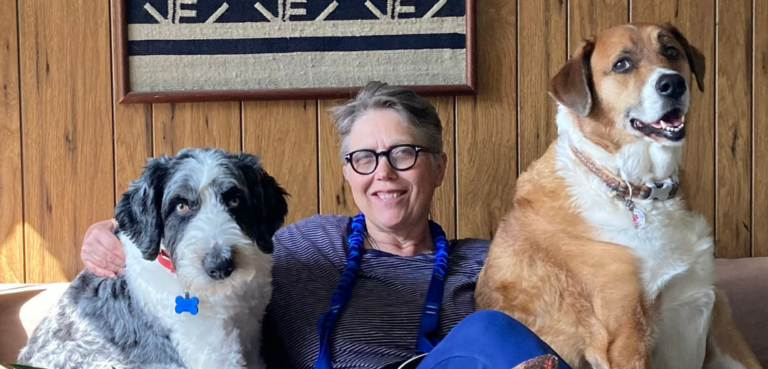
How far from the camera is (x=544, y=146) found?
7.97ft

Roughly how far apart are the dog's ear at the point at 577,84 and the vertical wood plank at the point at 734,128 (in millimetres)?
1098

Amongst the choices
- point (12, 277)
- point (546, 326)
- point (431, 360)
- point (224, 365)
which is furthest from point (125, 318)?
point (12, 277)

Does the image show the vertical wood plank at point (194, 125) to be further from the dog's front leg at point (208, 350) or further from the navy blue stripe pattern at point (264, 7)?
the dog's front leg at point (208, 350)

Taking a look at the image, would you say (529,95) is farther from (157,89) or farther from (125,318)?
(125,318)

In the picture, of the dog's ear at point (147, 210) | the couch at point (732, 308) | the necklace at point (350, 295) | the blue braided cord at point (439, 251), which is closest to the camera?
the dog's ear at point (147, 210)

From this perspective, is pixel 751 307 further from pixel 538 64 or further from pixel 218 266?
pixel 218 266

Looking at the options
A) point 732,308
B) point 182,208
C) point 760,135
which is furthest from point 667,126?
point 760,135

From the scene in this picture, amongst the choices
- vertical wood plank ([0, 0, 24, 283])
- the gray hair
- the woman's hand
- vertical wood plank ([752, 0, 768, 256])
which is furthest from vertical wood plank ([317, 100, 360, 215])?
vertical wood plank ([752, 0, 768, 256])

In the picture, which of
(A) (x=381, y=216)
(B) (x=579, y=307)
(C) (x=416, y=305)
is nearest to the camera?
(B) (x=579, y=307)

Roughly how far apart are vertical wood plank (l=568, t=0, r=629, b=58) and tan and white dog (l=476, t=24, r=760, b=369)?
2.52 ft

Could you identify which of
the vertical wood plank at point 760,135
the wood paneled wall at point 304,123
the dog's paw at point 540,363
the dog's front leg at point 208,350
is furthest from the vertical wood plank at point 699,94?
the dog's front leg at point 208,350

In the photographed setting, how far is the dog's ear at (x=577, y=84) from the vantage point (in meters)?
1.55

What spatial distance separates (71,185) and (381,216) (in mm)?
1271

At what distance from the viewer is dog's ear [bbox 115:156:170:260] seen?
144cm
